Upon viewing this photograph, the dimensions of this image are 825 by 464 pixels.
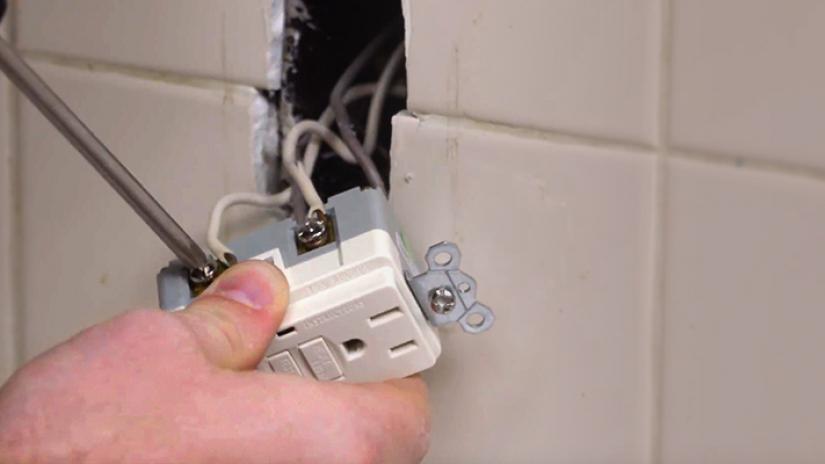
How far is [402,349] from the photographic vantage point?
400mm

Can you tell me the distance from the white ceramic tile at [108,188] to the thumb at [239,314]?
0.08m

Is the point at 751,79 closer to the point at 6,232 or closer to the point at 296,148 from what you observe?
the point at 296,148

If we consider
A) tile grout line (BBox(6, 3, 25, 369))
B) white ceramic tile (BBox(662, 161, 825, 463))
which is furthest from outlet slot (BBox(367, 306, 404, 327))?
tile grout line (BBox(6, 3, 25, 369))

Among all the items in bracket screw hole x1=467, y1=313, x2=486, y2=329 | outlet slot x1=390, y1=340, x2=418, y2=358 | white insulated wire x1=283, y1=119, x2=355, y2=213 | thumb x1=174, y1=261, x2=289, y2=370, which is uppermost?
white insulated wire x1=283, y1=119, x2=355, y2=213

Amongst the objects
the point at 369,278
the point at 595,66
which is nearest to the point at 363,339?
the point at 369,278

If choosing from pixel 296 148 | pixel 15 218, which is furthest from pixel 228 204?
pixel 15 218

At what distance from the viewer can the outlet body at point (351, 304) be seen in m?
0.39

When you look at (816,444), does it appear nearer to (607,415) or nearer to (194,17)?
(607,415)

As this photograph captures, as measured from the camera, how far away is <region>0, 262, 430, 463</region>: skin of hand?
322 millimetres

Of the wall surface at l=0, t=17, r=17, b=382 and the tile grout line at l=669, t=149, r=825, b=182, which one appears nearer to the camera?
the tile grout line at l=669, t=149, r=825, b=182

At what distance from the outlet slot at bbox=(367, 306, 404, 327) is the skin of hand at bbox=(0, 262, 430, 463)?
25 millimetres

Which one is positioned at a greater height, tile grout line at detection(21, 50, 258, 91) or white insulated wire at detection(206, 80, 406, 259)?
tile grout line at detection(21, 50, 258, 91)

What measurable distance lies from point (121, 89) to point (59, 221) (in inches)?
2.9

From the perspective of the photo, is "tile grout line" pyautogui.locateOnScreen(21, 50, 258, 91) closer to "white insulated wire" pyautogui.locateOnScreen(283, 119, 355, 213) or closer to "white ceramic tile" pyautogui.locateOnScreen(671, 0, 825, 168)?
"white insulated wire" pyautogui.locateOnScreen(283, 119, 355, 213)
